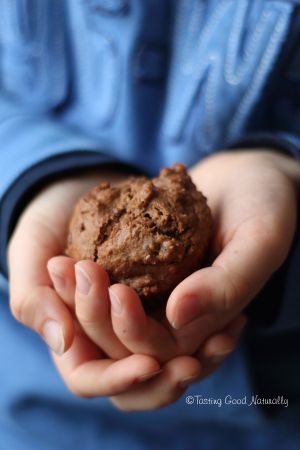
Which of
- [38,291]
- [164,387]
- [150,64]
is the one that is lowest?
[164,387]

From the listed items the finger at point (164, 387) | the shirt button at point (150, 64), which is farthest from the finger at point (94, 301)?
the shirt button at point (150, 64)

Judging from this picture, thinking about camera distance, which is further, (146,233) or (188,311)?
(146,233)

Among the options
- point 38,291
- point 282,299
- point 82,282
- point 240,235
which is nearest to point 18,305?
point 38,291

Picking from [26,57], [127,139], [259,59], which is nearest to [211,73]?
[259,59]

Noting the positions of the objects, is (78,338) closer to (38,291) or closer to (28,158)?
(38,291)

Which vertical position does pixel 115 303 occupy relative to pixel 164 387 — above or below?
above

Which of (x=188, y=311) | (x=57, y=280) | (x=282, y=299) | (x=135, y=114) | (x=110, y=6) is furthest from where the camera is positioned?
(x=135, y=114)

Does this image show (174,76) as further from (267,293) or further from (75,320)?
(75,320)

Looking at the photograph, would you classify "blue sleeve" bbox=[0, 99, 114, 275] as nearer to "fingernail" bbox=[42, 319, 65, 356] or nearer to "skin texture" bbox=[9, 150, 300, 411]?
"skin texture" bbox=[9, 150, 300, 411]
